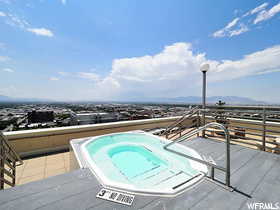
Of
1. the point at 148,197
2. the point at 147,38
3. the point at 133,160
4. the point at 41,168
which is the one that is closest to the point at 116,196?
the point at 148,197

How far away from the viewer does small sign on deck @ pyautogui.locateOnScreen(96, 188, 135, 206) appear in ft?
4.42

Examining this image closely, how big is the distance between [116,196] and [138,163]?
2216 mm

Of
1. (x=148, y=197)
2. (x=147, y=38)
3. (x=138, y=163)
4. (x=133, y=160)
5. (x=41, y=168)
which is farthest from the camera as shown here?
(x=147, y=38)

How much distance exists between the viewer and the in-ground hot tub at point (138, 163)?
1726 mm

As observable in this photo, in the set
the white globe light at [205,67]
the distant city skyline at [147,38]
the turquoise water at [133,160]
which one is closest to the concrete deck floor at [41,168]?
the turquoise water at [133,160]

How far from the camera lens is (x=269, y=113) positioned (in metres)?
2.63

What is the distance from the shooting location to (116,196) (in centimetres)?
143

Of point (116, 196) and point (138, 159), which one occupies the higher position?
point (116, 196)

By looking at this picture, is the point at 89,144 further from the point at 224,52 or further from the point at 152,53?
the point at 224,52

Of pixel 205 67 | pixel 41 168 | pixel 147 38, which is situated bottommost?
pixel 41 168

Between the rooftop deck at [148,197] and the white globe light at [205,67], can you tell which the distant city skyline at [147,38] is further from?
the rooftop deck at [148,197]

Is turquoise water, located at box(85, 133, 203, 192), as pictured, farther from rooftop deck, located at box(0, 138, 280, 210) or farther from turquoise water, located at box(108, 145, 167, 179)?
rooftop deck, located at box(0, 138, 280, 210)

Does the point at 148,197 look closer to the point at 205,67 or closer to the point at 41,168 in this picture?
the point at 41,168

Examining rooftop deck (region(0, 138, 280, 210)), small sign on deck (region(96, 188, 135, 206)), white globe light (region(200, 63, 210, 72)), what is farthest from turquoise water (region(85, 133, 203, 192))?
white globe light (region(200, 63, 210, 72))
